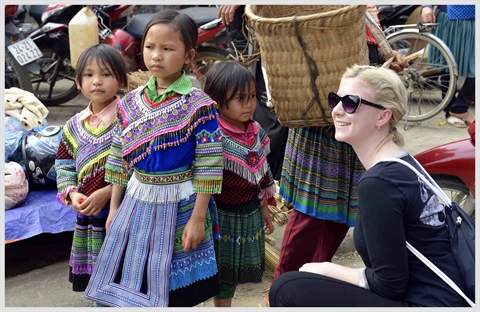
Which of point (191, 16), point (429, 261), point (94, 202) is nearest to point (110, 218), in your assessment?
point (94, 202)

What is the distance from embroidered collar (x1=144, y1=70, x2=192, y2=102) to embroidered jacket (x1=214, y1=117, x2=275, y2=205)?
33cm

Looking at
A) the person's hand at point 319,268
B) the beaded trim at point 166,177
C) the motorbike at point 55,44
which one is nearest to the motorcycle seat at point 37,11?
the motorbike at point 55,44

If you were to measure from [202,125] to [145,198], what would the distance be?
340 mm

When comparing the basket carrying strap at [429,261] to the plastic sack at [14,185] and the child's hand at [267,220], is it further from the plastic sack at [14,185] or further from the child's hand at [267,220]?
the plastic sack at [14,185]

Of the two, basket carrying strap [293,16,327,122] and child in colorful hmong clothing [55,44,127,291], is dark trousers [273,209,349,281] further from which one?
child in colorful hmong clothing [55,44,127,291]

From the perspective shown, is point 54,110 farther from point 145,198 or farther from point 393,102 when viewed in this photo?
point 393,102

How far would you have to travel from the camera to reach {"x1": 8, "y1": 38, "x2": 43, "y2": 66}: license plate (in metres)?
6.44

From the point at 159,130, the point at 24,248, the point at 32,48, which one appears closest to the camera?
the point at 159,130

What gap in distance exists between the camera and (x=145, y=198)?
7.88 feet

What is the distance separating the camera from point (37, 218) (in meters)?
3.48

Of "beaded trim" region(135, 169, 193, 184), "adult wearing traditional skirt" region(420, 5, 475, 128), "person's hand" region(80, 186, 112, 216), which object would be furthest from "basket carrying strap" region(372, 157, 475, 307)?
"adult wearing traditional skirt" region(420, 5, 475, 128)

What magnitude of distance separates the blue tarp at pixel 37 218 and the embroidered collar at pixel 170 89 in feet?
4.52

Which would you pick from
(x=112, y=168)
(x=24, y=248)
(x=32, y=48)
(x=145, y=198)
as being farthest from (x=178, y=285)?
(x=32, y=48)

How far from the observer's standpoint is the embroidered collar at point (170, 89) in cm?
236
